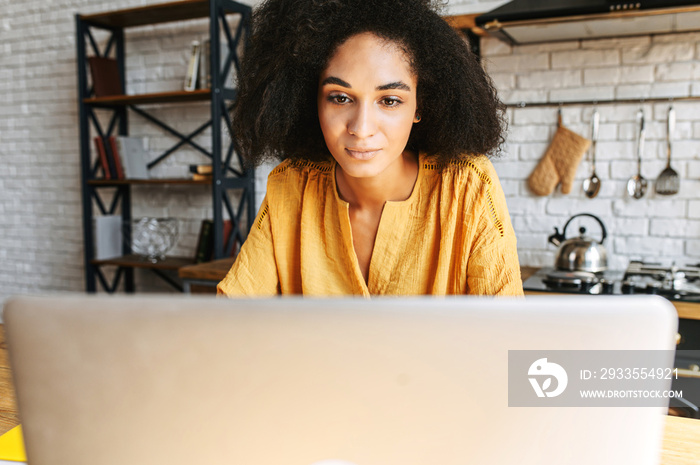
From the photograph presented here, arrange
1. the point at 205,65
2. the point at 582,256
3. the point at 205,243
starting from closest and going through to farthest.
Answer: the point at 582,256
the point at 205,65
the point at 205,243

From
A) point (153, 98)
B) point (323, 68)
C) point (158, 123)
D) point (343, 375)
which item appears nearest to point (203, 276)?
point (153, 98)

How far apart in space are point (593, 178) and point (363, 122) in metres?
1.78

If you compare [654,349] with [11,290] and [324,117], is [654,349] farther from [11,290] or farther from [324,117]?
[11,290]

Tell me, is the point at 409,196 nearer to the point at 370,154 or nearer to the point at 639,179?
the point at 370,154

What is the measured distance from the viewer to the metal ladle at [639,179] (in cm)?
246

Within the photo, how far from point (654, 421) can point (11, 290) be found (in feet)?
14.0

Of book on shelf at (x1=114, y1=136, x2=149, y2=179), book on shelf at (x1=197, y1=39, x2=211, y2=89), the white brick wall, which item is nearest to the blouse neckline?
the white brick wall

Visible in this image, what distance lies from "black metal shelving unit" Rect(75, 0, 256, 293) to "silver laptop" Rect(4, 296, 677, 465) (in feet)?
8.15

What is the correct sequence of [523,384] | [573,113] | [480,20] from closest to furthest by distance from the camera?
1. [523,384]
2. [480,20]
3. [573,113]

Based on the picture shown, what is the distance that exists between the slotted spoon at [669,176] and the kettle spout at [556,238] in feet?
1.52

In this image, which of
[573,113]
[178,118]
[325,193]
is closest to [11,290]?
[178,118]

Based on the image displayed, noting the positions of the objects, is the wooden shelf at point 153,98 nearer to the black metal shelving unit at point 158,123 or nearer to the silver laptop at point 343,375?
the black metal shelving unit at point 158,123

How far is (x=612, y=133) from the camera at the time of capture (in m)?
2.51

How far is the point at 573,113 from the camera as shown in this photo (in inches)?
101
